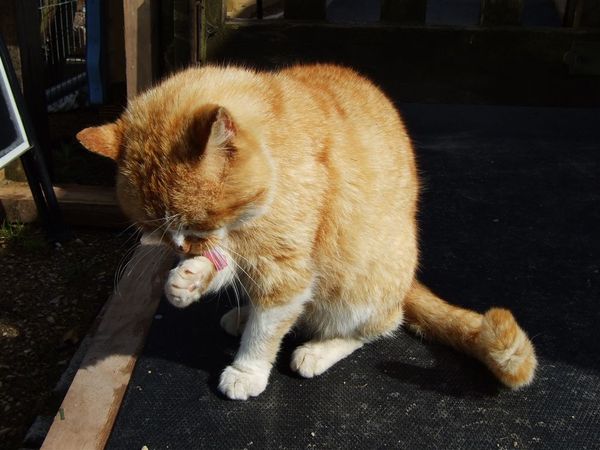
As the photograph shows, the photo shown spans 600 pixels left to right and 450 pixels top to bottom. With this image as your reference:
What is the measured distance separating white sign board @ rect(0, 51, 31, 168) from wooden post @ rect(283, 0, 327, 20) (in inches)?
55.6

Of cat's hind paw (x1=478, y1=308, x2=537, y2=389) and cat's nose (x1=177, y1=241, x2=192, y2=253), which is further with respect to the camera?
cat's hind paw (x1=478, y1=308, x2=537, y2=389)

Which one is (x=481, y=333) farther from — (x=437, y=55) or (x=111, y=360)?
(x=437, y=55)

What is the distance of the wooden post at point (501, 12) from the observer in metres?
3.15

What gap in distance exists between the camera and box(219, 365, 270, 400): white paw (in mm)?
1763

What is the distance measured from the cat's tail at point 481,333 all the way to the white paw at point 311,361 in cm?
32

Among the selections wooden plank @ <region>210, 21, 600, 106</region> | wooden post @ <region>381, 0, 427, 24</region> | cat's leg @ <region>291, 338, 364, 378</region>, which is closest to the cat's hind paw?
cat's leg @ <region>291, 338, 364, 378</region>

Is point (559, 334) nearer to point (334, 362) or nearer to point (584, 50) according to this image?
point (334, 362)

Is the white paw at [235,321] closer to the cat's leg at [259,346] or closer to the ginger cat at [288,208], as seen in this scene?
the ginger cat at [288,208]

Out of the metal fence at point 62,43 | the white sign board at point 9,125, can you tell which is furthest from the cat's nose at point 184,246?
the metal fence at point 62,43

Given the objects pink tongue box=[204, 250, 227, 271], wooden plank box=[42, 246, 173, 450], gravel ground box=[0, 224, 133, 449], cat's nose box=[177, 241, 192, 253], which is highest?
cat's nose box=[177, 241, 192, 253]

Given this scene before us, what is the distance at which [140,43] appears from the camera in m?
2.68

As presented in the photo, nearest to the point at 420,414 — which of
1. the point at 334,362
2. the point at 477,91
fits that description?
the point at 334,362

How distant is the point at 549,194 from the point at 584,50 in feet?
2.76

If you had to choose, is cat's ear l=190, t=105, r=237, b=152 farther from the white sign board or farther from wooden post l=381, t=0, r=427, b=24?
wooden post l=381, t=0, r=427, b=24
